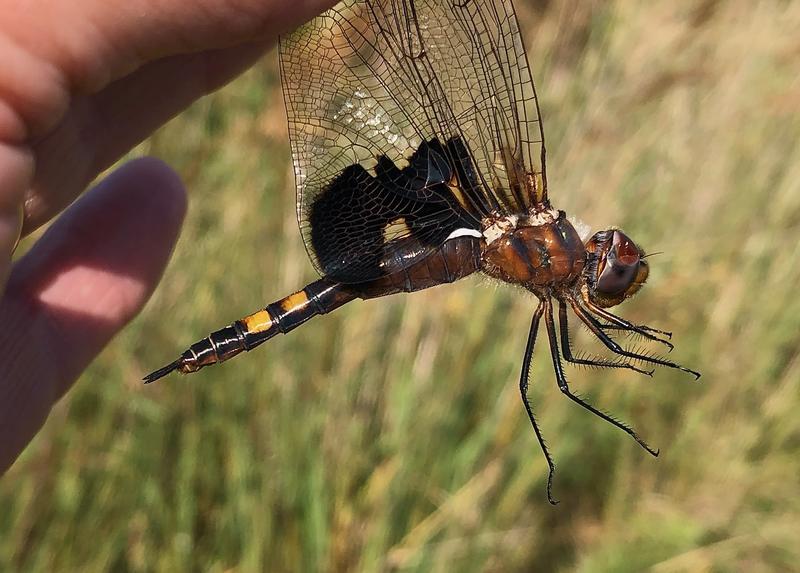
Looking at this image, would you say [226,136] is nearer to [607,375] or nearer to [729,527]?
[607,375]

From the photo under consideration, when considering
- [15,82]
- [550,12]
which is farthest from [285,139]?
[15,82]

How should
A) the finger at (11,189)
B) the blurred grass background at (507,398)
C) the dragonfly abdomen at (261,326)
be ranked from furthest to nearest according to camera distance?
1. the blurred grass background at (507,398)
2. the dragonfly abdomen at (261,326)
3. the finger at (11,189)

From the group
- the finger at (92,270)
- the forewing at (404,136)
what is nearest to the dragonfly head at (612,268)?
the forewing at (404,136)

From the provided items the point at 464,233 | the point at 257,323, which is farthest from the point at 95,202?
the point at 464,233

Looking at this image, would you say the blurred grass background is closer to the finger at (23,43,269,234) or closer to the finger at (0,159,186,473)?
the finger at (0,159,186,473)

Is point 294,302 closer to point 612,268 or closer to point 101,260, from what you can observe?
point 101,260

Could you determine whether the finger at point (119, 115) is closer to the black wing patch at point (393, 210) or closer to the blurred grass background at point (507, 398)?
the black wing patch at point (393, 210)

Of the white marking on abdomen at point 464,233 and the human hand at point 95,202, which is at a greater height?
the human hand at point 95,202
